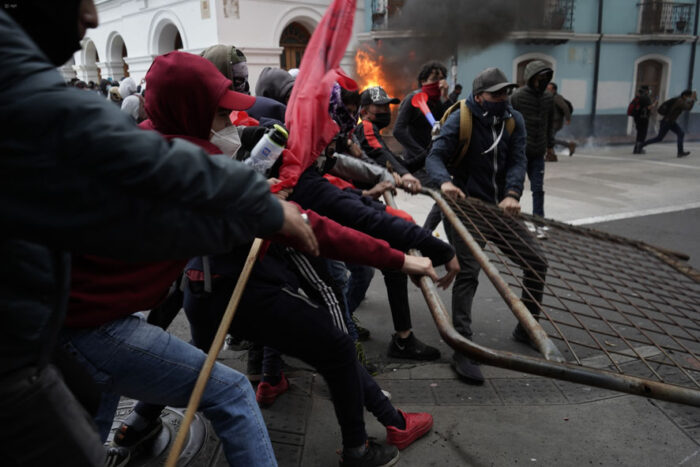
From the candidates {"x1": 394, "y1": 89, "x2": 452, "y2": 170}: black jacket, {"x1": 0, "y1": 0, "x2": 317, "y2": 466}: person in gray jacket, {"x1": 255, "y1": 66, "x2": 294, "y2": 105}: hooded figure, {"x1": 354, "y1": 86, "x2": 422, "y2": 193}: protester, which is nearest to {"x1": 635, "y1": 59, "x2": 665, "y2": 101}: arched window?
{"x1": 394, "y1": 89, "x2": 452, "y2": 170}: black jacket

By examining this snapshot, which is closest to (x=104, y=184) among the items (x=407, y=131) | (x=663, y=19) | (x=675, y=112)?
(x=407, y=131)

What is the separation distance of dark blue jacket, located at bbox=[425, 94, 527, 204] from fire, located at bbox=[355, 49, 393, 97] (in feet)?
45.0

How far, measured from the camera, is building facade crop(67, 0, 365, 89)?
1425 cm

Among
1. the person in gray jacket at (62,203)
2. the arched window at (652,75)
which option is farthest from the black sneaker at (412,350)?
the arched window at (652,75)

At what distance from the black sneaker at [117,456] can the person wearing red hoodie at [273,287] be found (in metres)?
0.68

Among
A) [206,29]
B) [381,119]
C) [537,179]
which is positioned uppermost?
[206,29]

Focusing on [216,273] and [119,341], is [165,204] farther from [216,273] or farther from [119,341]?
[216,273]

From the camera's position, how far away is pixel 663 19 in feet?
62.6

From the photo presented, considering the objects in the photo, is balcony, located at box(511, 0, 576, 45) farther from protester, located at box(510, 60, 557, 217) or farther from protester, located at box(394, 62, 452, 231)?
protester, located at box(394, 62, 452, 231)

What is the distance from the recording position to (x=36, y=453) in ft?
3.68

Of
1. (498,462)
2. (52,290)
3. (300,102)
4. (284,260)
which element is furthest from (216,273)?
(498,462)

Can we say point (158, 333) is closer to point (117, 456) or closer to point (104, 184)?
point (104, 184)

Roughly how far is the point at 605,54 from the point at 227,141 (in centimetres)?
2019

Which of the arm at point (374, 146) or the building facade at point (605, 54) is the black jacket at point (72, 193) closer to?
the arm at point (374, 146)
